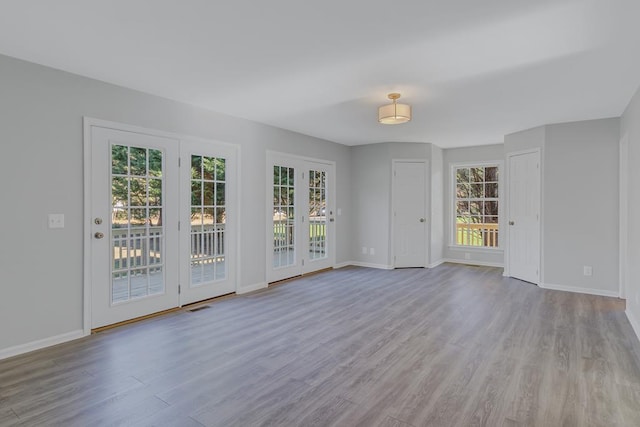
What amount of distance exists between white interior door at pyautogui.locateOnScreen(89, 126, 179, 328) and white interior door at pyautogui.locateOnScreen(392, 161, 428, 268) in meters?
4.17

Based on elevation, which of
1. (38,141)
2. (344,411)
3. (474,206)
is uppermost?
(38,141)

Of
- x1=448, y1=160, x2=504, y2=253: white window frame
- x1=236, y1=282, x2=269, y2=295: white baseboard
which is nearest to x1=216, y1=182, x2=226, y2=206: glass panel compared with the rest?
x1=236, y1=282, x2=269, y2=295: white baseboard

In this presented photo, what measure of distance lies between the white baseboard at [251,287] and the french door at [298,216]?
18 centimetres

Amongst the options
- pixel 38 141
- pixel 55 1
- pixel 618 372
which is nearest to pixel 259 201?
pixel 38 141

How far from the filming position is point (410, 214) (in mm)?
6809

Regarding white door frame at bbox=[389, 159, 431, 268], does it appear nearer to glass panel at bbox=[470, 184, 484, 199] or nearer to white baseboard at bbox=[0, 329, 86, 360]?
glass panel at bbox=[470, 184, 484, 199]

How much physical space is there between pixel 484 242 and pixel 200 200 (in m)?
5.68

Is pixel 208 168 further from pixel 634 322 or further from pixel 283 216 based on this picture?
pixel 634 322

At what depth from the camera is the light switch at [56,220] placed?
10.2 feet

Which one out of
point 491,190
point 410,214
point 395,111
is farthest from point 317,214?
point 491,190

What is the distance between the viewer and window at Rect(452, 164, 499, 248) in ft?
23.3

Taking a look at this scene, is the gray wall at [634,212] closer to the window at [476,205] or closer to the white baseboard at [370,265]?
the window at [476,205]

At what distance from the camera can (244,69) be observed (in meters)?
3.16

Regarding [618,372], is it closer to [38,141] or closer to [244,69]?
[244,69]
